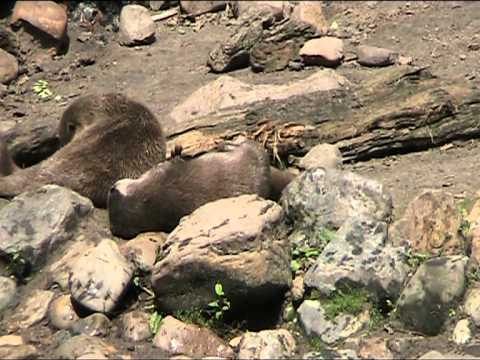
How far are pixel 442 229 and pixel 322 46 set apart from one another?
2.64m

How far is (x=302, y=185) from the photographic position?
599cm

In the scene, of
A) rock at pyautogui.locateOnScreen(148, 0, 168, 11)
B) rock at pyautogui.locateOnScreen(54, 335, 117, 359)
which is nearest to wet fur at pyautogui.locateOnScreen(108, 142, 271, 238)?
rock at pyautogui.locateOnScreen(54, 335, 117, 359)

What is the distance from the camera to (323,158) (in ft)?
21.5

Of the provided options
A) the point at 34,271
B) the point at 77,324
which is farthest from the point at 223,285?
the point at 34,271

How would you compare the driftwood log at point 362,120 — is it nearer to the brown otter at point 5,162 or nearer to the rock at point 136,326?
the brown otter at point 5,162

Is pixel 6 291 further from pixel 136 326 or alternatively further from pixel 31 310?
pixel 136 326

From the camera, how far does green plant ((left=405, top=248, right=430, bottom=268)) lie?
549cm

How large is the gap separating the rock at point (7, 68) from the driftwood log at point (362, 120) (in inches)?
76.1

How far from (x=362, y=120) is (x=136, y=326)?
7.41 feet

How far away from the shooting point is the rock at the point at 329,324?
517cm

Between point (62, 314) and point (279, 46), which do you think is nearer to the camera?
point (62, 314)

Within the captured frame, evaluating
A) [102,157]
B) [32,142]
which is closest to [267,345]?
[102,157]

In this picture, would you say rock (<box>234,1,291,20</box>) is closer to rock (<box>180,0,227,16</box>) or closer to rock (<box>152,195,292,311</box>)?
rock (<box>180,0,227,16</box>)

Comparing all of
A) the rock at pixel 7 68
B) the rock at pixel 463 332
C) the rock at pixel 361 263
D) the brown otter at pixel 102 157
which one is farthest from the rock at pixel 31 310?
the rock at pixel 7 68
